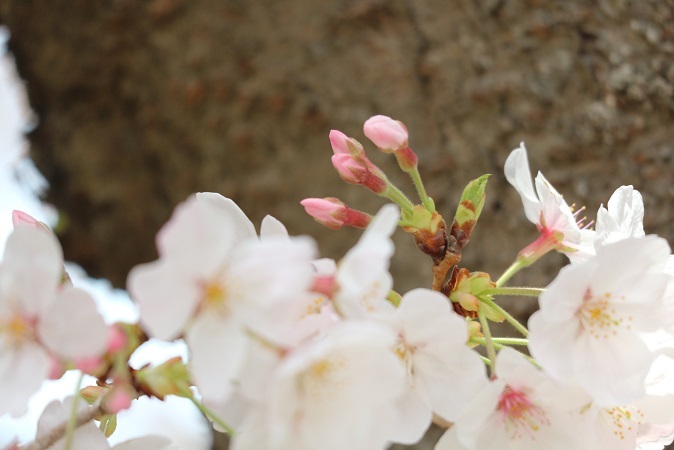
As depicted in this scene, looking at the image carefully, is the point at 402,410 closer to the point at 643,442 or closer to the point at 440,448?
the point at 440,448

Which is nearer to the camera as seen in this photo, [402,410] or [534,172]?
[402,410]

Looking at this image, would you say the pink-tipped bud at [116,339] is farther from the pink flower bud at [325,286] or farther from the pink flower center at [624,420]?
the pink flower center at [624,420]

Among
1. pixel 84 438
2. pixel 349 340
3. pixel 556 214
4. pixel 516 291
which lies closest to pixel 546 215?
pixel 556 214

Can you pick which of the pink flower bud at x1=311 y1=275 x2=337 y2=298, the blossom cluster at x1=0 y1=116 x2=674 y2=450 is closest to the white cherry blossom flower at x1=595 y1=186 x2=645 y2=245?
the blossom cluster at x1=0 y1=116 x2=674 y2=450

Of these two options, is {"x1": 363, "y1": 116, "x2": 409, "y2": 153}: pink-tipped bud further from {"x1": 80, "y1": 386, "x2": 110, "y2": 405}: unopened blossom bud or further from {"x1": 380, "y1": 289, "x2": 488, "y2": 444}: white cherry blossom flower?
{"x1": 80, "y1": 386, "x2": 110, "y2": 405}: unopened blossom bud

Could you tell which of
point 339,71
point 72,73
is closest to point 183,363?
point 339,71
